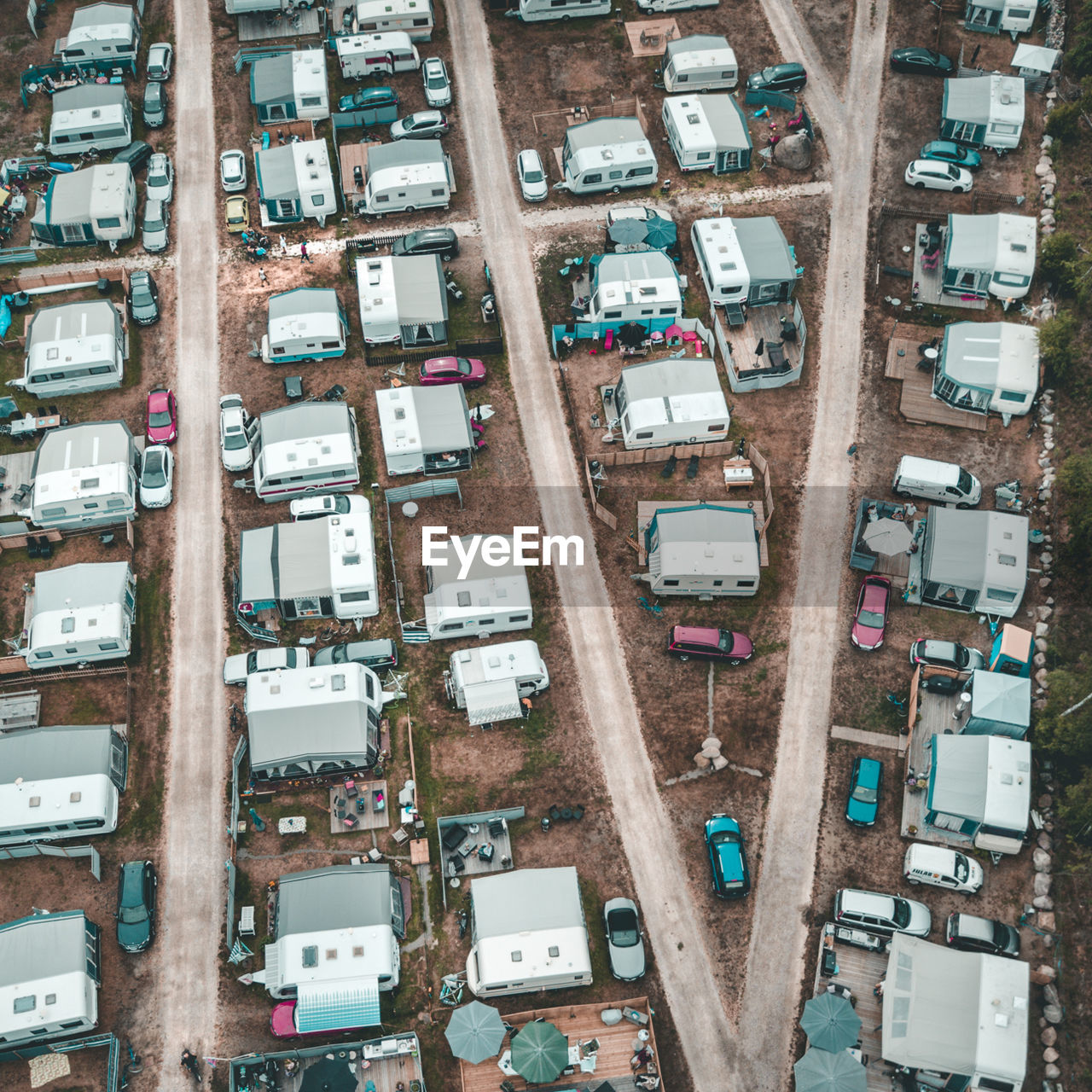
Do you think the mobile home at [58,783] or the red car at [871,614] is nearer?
the mobile home at [58,783]

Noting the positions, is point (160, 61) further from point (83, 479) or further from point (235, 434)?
point (83, 479)

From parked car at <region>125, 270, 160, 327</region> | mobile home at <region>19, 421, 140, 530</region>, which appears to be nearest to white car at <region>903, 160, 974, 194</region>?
parked car at <region>125, 270, 160, 327</region>

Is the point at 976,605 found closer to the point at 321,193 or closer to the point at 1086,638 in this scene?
the point at 1086,638

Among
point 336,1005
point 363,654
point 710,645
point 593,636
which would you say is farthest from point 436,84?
point 336,1005

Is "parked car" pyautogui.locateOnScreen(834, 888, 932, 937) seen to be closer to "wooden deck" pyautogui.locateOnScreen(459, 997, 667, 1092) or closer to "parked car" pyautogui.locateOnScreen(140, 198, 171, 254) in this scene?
"wooden deck" pyautogui.locateOnScreen(459, 997, 667, 1092)

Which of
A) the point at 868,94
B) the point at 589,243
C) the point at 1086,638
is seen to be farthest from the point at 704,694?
the point at 868,94

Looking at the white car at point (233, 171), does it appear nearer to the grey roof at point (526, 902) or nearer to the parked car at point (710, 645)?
the parked car at point (710, 645)

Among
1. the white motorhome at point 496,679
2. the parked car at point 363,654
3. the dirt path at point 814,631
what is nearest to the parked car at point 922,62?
the dirt path at point 814,631
